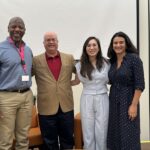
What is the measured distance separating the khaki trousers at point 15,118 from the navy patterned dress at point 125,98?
857 mm

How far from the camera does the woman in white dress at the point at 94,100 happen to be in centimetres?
296

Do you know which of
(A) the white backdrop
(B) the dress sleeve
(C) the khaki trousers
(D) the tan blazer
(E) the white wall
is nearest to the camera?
(B) the dress sleeve

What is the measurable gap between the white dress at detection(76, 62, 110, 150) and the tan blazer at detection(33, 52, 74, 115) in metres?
0.26

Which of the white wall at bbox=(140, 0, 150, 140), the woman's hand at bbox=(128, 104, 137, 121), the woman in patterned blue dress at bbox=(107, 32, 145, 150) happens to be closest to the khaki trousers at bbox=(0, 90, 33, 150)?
the woman in patterned blue dress at bbox=(107, 32, 145, 150)

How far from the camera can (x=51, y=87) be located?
314 centimetres

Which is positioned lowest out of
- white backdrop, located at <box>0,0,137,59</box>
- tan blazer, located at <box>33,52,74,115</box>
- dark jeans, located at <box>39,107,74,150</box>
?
dark jeans, located at <box>39,107,74,150</box>

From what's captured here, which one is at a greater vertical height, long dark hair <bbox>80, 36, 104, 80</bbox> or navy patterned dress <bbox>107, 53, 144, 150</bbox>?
long dark hair <bbox>80, 36, 104, 80</bbox>

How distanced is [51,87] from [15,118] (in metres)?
0.47

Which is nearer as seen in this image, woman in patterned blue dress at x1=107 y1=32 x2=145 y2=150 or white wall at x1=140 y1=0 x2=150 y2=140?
woman in patterned blue dress at x1=107 y1=32 x2=145 y2=150

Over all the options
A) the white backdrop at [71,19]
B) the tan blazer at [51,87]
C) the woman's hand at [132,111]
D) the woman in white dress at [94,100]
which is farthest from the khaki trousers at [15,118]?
the white backdrop at [71,19]

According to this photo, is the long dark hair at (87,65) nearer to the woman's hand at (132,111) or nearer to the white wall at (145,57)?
the woman's hand at (132,111)

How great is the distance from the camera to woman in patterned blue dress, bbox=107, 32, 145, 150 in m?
2.77

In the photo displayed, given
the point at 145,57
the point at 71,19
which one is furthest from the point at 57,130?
the point at 145,57

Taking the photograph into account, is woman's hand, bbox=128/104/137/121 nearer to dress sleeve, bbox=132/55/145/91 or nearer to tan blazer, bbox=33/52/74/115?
dress sleeve, bbox=132/55/145/91
